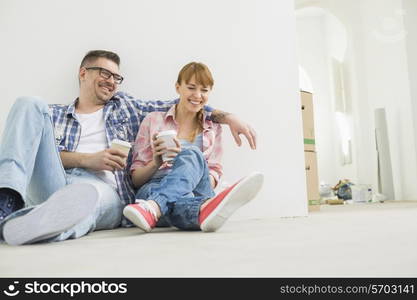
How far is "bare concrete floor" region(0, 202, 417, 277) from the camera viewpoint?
70cm

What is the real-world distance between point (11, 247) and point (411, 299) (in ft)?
3.03

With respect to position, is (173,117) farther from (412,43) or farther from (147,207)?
(412,43)

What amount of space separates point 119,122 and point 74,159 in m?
0.28

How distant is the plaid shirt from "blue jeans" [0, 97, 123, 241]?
0.95ft

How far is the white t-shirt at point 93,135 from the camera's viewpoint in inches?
67.8

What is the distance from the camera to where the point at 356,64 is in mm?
5105

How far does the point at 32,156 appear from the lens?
1248 millimetres

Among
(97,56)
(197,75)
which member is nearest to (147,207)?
(197,75)

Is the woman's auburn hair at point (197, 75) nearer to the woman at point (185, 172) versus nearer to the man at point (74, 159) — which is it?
the woman at point (185, 172)

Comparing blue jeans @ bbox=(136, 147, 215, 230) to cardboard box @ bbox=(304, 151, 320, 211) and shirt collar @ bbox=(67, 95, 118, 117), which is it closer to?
shirt collar @ bbox=(67, 95, 118, 117)

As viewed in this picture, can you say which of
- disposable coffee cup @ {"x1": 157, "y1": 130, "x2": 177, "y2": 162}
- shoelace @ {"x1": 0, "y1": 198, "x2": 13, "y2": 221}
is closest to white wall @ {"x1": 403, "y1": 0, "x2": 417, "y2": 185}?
disposable coffee cup @ {"x1": 157, "y1": 130, "x2": 177, "y2": 162}

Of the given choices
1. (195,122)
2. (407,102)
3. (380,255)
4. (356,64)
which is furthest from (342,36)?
(380,255)

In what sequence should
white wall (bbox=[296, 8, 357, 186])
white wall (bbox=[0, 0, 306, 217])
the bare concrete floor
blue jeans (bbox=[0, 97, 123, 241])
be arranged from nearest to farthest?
the bare concrete floor, blue jeans (bbox=[0, 97, 123, 241]), white wall (bbox=[0, 0, 306, 217]), white wall (bbox=[296, 8, 357, 186])

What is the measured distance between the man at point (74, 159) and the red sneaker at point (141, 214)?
11 centimetres
